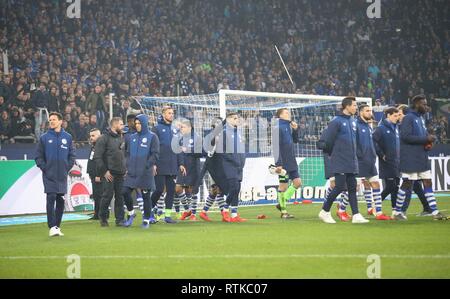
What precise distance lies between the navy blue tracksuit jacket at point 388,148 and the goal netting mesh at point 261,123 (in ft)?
16.8

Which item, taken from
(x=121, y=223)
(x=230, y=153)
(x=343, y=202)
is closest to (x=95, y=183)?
(x=121, y=223)

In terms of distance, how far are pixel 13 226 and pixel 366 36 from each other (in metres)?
23.9

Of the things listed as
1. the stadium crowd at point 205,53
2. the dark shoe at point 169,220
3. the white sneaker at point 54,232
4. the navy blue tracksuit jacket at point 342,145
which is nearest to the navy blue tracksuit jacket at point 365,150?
the navy blue tracksuit jacket at point 342,145

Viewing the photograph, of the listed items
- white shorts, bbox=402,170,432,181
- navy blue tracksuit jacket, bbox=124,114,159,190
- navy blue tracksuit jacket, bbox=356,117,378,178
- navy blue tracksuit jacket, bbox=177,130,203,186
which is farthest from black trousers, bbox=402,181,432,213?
navy blue tracksuit jacket, bbox=124,114,159,190

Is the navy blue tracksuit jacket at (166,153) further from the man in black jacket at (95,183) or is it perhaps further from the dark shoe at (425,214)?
the dark shoe at (425,214)

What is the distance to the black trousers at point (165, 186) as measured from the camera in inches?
661

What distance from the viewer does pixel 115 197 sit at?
1688cm

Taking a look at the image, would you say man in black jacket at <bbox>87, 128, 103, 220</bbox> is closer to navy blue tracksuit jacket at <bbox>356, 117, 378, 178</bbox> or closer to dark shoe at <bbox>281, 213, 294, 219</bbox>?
dark shoe at <bbox>281, 213, 294, 219</bbox>

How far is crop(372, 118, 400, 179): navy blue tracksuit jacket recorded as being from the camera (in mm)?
16906

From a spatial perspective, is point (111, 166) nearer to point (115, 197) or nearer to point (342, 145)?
point (115, 197)

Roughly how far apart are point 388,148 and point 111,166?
18.2 ft

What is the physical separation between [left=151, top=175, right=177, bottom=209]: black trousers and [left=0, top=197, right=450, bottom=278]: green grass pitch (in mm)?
623

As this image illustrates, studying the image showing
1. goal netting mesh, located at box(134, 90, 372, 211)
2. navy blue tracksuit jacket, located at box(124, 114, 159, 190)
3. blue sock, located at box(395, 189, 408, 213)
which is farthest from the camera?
goal netting mesh, located at box(134, 90, 372, 211)
